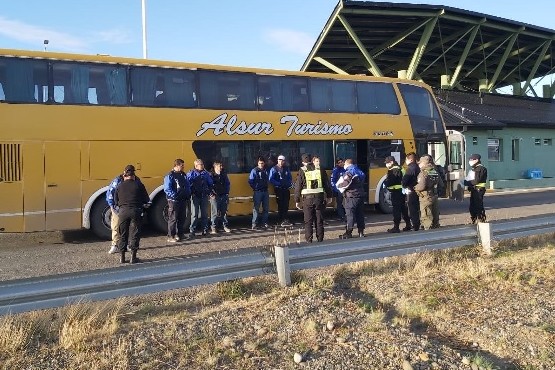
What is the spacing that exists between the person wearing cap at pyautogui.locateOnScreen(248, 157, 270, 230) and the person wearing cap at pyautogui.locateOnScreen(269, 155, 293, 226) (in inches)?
8.3

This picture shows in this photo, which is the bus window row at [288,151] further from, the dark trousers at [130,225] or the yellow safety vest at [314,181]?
the dark trousers at [130,225]

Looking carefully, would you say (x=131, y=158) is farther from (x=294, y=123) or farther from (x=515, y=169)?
(x=515, y=169)

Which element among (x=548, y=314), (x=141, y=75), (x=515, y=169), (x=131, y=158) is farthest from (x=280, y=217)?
(x=515, y=169)

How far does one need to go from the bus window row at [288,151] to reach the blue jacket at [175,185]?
4.85 ft

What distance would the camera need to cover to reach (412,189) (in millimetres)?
9758

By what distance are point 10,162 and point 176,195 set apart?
3142mm

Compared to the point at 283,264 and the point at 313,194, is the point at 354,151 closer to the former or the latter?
the point at 313,194

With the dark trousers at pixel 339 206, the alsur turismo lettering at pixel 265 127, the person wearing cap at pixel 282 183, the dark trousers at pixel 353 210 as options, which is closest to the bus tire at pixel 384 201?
the dark trousers at pixel 339 206

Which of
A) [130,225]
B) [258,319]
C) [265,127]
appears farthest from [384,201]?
[258,319]

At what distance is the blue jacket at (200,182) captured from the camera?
10.3 metres

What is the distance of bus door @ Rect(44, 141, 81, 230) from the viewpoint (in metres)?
9.65

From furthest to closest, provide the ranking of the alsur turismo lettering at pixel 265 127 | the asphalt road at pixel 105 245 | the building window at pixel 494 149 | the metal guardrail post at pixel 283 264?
the building window at pixel 494 149, the alsur turismo lettering at pixel 265 127, the asphalt road at pixel 105 245, the metal guardrail post at pixel 283 264

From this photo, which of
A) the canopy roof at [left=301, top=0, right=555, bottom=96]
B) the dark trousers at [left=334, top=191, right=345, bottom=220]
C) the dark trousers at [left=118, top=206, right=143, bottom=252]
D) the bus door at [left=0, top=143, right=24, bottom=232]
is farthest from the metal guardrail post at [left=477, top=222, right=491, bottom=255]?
the canopy roof at [left=301, top=0, right=555, bottom=96]

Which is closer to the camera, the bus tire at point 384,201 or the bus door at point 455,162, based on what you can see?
the bus tire at point 384,201
